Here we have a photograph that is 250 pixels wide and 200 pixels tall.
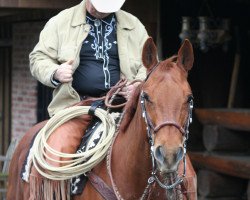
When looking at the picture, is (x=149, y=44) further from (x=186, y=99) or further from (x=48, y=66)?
(x=48, y=66)

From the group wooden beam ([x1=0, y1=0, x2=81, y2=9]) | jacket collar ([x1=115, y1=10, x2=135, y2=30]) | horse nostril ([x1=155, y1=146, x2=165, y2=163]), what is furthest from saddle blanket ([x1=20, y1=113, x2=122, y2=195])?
wooden beam ([x1=0, y1=0, x2=81, y2=9])

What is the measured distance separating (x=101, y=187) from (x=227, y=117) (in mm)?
3960

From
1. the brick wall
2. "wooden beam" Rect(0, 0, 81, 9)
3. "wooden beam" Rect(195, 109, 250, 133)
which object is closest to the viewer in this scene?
"wooden beam" Rect(195, 109, 250, 133)

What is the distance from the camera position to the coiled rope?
4984mm

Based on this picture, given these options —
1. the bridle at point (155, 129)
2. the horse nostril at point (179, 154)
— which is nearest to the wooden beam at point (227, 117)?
the bridle at point (155, 129)

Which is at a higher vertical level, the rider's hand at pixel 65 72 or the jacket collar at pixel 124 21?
the jacket collar at pixel 124 21

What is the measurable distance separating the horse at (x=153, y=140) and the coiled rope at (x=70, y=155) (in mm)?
66

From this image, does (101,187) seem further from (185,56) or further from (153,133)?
(185,56)

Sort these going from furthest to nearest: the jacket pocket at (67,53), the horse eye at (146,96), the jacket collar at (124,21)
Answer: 1. the jacket collar at (124,21)
2. the jacket pocket at (67,53)
3. the horse eye at (146,96)

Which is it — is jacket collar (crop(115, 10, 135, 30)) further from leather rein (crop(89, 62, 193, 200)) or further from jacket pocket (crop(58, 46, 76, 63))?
leather rein (crop(89, 62, 193, 200))

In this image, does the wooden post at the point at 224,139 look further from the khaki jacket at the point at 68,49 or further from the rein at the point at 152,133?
the rein at the point at 152,133

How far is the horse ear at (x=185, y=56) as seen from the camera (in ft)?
14.9

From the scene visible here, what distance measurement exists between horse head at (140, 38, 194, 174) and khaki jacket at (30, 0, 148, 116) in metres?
1.11

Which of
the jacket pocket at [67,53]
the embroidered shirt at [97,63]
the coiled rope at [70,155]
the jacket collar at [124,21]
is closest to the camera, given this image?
the coiled rope at [70,155]
